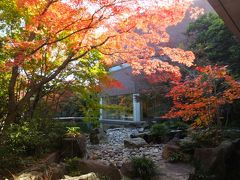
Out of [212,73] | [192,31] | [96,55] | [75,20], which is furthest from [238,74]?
[75,20]

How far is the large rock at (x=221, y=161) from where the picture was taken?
20.8ft

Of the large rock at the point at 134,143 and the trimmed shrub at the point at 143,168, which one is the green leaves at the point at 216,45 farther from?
the trimmed shrub at the point at 143,168

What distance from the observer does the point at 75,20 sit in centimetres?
620

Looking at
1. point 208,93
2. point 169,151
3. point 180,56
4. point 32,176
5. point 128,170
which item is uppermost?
point 180,56

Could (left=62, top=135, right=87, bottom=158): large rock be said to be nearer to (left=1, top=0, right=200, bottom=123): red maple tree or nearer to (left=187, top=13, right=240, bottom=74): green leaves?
(left=1, top=0, right=200, bottom=123): red maple tree

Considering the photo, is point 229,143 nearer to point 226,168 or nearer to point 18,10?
point 226,168

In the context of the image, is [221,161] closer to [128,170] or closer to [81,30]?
[128,170]

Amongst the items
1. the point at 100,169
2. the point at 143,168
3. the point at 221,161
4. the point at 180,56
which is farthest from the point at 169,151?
the point at 100,169

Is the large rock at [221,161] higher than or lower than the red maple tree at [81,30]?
lower

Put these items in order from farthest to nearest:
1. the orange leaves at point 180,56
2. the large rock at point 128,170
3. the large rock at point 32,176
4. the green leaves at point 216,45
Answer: the green leaves at point 216,45
the orange leaves at point 180,56
the large rock at point 128,170
the large rock at point 32,176

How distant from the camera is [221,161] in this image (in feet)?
21.3

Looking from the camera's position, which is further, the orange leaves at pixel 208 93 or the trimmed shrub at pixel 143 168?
the orange leaves at pixel 208 93

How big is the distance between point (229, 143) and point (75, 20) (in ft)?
16.2

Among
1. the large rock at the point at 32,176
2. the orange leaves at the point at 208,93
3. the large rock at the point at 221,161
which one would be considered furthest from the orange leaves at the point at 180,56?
the large rock at the point at 32,176
